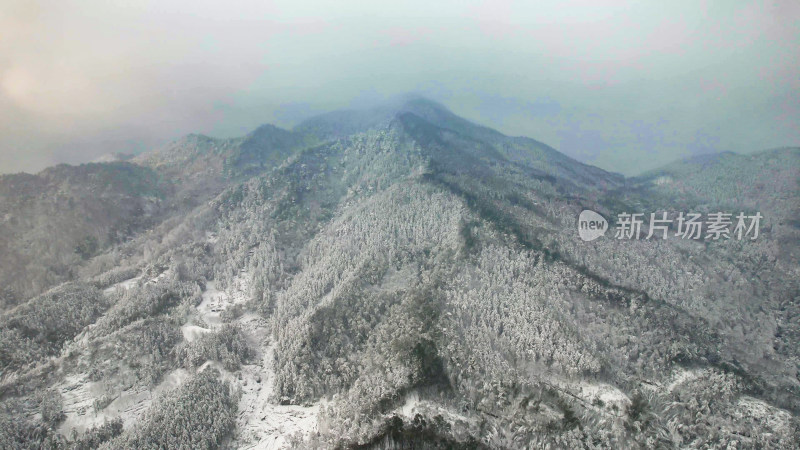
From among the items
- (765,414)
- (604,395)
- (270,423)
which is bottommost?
(270,423)

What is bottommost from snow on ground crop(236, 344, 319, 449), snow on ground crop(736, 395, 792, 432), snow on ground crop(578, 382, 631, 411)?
snow on ground crop(236, 344, 319, 449)

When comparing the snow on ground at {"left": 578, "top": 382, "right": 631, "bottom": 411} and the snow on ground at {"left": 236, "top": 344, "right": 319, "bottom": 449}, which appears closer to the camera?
the snow on ground at {"left": 236, "top": 344, "right": 319, "bottom": 449}

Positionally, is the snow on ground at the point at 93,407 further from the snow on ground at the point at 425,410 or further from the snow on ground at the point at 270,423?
the snow on ground at the point at 425,410

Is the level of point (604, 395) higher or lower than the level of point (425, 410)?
higher

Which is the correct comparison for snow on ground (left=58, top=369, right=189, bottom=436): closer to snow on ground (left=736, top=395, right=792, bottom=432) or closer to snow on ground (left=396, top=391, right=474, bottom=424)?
snow on ground (left=396, top=391, right=474, bottom=424)

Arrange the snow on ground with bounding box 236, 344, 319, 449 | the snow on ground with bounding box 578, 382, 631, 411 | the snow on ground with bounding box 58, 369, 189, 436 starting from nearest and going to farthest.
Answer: the snow on ground with bounding box 236, 344, 319, 449 → the snow on ground with bounding box 578, 382, 631, 411 → the snow on ground with bounding box 58, 369, 189, 436

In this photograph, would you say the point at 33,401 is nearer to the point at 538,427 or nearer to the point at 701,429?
the point at 538,427

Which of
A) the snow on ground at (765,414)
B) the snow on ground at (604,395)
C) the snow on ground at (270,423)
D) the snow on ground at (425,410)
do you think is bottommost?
the snow on ground at (270,423)

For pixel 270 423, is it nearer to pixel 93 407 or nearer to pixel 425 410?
pixel 425 410

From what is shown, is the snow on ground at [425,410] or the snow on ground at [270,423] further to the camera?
the snow on ground at [425,410]

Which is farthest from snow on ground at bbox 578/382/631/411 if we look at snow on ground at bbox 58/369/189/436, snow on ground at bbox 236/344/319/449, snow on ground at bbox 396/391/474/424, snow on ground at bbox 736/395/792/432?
Answer: snow on ground at bbox 58/369/189/436

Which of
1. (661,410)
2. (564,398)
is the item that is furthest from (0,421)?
(661,410)

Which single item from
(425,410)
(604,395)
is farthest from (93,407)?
(604,395)

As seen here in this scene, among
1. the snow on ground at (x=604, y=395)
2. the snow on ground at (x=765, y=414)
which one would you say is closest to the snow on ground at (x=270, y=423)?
the snow on ground at (x=604, y=395)
